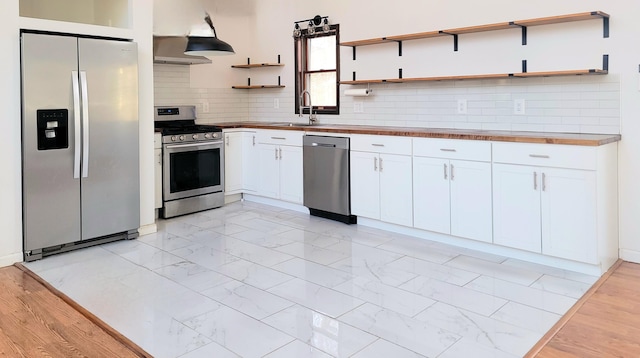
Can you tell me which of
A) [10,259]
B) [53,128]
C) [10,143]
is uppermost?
[53,128]

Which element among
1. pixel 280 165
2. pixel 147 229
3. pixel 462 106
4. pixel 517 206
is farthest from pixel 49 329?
pixel 462 106

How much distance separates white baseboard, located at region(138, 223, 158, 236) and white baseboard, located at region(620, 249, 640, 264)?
3.91 meters

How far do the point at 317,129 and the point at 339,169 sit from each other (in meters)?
0.50

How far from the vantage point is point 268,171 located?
5602 mm

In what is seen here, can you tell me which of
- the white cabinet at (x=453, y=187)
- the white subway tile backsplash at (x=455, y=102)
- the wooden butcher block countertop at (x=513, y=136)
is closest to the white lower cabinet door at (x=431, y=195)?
the white cabinet at (x=453, y=187)

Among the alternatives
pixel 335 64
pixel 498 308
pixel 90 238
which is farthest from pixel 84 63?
pixel 498 308

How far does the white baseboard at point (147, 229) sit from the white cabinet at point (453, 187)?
2407 millimetres

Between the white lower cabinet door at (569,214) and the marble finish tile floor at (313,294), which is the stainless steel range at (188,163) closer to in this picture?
the marble finish tile floor at (313,294)

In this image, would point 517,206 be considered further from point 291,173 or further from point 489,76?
point 291,173

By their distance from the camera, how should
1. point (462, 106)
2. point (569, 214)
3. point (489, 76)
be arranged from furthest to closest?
point (462, 106) < point (489, 76) < point (569, 214)

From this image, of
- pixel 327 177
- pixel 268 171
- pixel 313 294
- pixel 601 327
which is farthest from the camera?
pixel 268 171

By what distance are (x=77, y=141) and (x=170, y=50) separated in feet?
6.27

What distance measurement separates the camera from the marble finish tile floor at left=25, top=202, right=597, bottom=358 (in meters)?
2.41

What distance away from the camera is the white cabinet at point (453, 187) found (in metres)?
3.73
